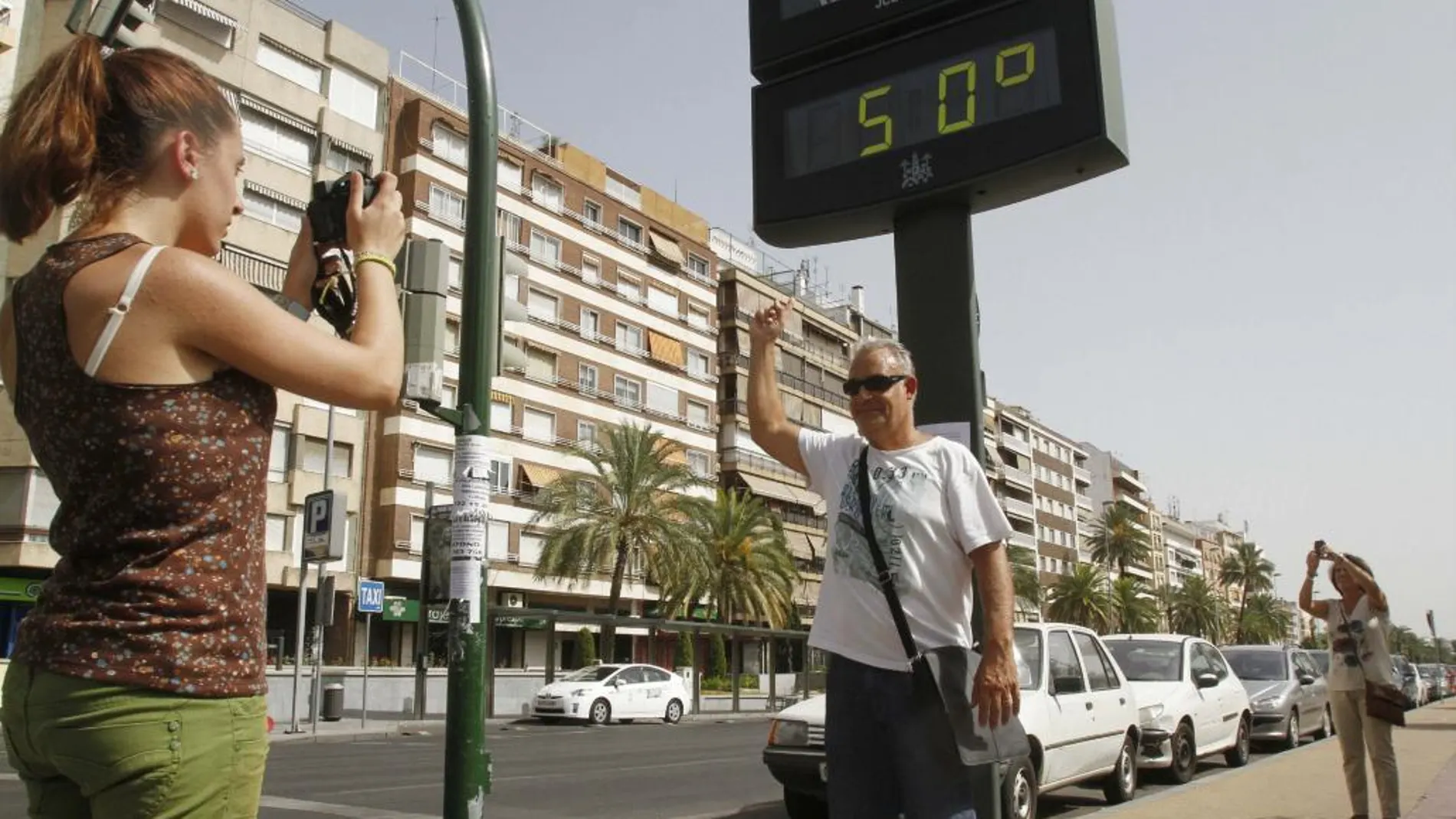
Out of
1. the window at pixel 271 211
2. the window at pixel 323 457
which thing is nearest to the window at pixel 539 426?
the window at pixel 323 457

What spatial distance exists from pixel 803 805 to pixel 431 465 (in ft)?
114

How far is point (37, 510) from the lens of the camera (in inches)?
1251

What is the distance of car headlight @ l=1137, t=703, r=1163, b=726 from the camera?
11.8 meters

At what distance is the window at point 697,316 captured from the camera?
57.4m

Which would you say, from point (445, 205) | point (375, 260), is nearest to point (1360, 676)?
point (375, 260)

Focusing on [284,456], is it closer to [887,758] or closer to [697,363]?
[697,363]

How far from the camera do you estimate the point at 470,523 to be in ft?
21.6

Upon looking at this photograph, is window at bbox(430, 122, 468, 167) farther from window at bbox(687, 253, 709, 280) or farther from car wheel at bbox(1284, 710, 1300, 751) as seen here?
car wheel at bbox(1284, 710, 1300, 751)

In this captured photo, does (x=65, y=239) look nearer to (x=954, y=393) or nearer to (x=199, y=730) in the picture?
(x=199, y=730)

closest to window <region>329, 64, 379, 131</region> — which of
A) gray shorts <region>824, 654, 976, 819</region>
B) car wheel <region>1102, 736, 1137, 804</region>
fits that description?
car wheel <region>1102, 736, 1137, 804</region>

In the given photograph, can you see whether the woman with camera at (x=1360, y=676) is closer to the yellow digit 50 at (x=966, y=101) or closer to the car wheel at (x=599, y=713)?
the yellow digit 50 at (x=966, y=101)

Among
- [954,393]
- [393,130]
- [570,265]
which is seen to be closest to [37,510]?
[393,130]

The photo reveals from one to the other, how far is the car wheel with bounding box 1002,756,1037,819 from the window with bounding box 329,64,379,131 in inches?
1477

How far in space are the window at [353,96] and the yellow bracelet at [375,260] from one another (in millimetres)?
41488
